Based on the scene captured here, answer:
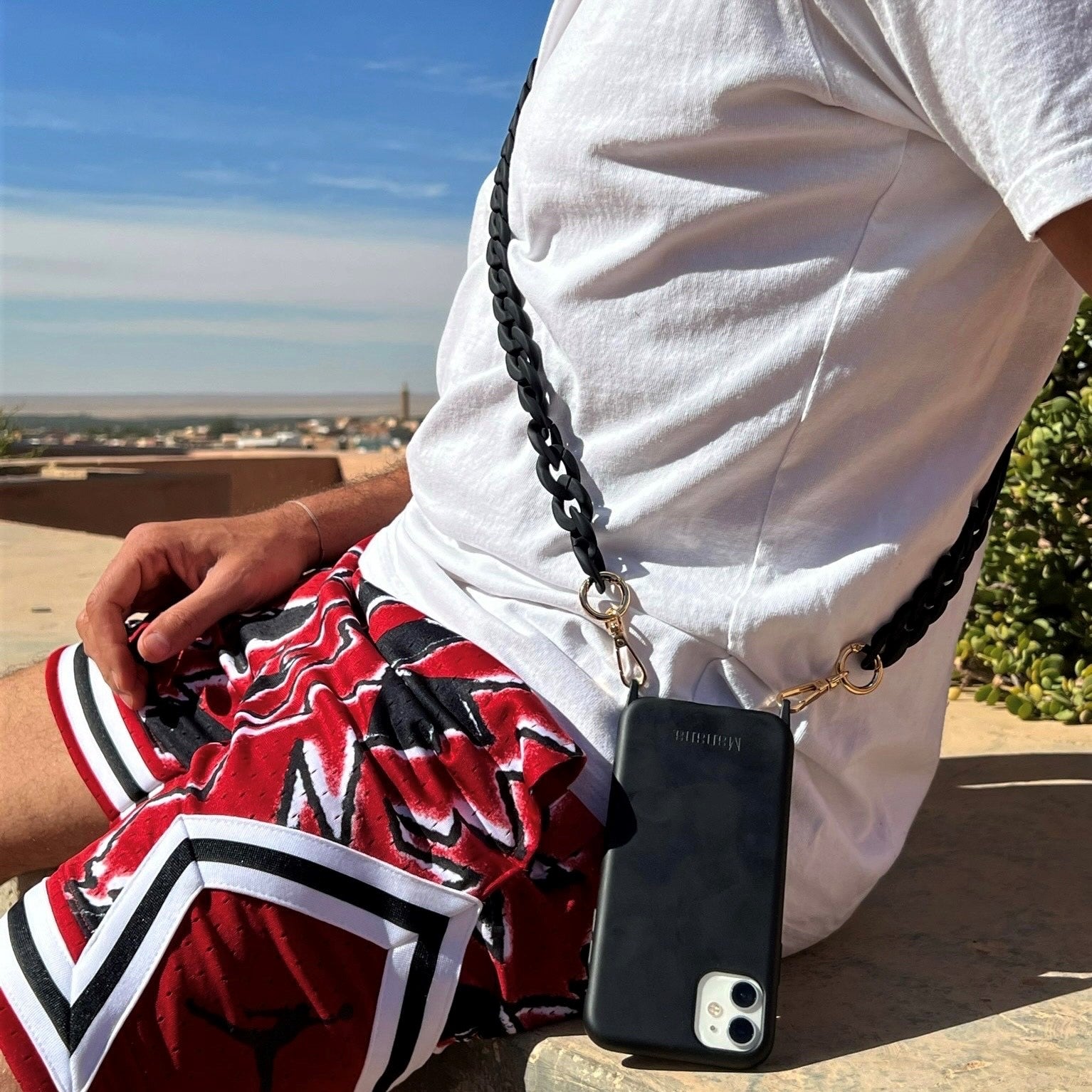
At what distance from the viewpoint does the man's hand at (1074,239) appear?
90 cm

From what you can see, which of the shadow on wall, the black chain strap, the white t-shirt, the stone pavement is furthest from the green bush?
the white t-shirt

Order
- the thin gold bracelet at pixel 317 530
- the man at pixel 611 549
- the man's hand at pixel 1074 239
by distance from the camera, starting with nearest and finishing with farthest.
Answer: the man's hand at pixel 1074 239
the man at pixel 611 549
the thin gold bracelet at pixel 317 530

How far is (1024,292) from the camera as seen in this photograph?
3.62 feet

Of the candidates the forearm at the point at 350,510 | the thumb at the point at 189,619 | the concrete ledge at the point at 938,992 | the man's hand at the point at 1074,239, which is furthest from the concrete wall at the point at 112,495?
the man's hand at the point at 1074,239

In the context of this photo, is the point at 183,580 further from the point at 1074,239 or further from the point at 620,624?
the point at 1074,239

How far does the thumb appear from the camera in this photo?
56.6 inches

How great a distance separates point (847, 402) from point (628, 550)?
25 cm

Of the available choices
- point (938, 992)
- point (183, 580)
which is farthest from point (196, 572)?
point (938, 992)

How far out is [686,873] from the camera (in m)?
1.09

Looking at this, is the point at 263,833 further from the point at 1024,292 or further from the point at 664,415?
the point at 1024,292

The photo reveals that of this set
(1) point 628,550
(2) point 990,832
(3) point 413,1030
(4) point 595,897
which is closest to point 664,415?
(1) point 628,550

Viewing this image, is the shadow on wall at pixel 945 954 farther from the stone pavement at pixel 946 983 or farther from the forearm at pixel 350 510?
the forearm at pixel 350 510

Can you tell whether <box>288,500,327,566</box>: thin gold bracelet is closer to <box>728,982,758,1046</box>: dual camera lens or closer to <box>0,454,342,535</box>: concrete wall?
<box>728,982,758,1046</box>: dual camera lens

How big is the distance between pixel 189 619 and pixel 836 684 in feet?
2.59
